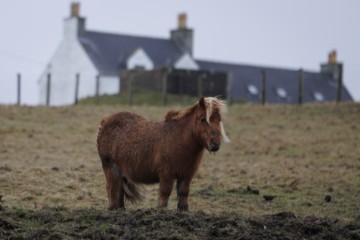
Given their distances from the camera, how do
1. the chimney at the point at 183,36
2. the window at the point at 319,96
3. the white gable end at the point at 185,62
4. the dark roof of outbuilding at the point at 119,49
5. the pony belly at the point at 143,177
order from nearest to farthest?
the pony belly at the point at 143,177 → the dark roof of outbuilding at the point at 119,49 → the white gable end at the point at 185,62 → the window at the point at 319,96 → the chimney at the point at 183,36

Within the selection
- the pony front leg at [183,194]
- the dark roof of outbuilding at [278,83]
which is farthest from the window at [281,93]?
the pony front leg at [183,194]

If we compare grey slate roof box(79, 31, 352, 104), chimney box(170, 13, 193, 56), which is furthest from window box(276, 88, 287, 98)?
chimney box(170, 13, 193, 56)

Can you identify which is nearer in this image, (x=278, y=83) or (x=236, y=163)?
(x=236, y=163)

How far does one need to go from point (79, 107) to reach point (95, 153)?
10.8 meters

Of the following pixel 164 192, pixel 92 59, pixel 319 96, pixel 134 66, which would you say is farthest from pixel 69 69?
pixel 164 192

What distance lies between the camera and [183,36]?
245 ft

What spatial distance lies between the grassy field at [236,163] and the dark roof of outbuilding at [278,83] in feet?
120

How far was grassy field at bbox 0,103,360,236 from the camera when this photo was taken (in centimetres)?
1498

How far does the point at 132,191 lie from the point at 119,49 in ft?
184

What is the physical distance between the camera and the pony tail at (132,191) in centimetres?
1278

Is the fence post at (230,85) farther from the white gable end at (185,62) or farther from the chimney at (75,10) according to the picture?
the chimney at (75,10)

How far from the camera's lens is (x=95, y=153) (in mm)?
23375

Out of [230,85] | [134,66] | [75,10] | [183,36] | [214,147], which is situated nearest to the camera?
[214,147]

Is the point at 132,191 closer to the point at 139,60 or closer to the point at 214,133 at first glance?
the point at 214,133
